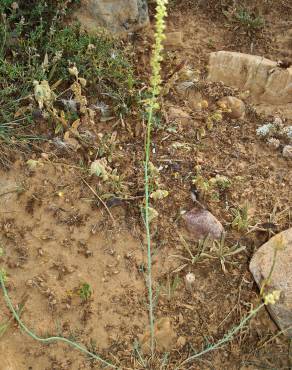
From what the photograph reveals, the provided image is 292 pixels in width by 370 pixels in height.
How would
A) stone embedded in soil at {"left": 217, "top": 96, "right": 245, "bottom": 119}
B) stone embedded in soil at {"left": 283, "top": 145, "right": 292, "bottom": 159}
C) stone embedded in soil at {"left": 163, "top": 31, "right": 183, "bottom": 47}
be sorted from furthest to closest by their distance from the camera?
stone embedded in soil at {"left": 163, "top": 31, "right": 183, "bottom": 47}, stone embedded in soil at {"left": 217, "top": 96, "right": 245, "bottom": 119}, stone embedded in soil at {"left": 283, "top": 145, "right": 292, "bottom": 159}

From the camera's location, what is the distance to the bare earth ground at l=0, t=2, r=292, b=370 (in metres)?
2.94

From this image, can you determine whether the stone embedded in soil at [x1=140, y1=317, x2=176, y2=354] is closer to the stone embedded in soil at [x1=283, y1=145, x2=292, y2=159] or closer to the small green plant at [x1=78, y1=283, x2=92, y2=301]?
the small green plant at [x1=78, y1=283, x2=92, y2=301]

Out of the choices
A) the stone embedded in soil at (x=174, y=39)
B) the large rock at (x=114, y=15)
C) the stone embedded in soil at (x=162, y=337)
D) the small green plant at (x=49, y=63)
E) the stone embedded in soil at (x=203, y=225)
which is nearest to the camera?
the stone embedded in soil at (x=162, y=337)

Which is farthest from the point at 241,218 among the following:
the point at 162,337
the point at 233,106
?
the point at 233,106

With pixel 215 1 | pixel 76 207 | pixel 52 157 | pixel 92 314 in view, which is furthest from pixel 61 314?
pixel 215 1

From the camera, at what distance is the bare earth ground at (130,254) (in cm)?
294

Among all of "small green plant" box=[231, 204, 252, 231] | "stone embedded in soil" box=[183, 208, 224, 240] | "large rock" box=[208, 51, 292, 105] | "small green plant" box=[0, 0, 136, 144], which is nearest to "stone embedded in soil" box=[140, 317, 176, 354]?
"stone embedded in soil" box=[183, 208, 224, 240]

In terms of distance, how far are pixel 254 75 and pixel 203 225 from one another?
5.32 ft

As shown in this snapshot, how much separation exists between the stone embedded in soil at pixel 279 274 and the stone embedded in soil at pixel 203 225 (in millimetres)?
288

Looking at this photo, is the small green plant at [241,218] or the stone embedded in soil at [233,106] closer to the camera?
the small green plant at [241,218]

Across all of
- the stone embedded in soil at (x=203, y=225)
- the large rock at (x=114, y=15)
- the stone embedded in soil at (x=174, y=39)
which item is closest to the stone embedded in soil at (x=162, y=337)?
the stone embedded in soil at (x=203, y=225)

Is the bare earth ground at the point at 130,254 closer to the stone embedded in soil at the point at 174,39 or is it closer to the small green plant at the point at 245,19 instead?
the stone embedded in soil at the point at 174,39

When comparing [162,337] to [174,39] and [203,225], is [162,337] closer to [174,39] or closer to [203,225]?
[203,225]

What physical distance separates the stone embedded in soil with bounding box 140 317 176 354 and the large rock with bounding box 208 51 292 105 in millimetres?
2158
